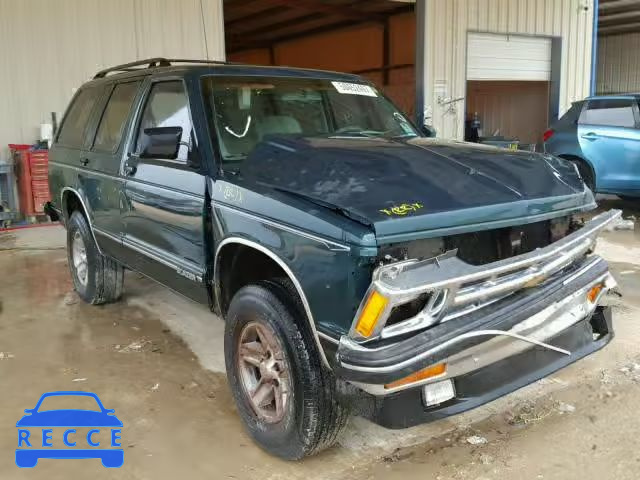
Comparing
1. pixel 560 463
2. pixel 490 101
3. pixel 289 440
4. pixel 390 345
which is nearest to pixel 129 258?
pixel 289 440

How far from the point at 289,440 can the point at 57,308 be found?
3.35m

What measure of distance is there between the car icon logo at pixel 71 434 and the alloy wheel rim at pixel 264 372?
0.70m

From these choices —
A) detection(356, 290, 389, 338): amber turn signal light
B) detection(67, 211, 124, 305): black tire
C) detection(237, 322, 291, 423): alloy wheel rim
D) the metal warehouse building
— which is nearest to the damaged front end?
detection(356, 290, 389, 338): amber turn signal light

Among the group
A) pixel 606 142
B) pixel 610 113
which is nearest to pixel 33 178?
pixel 606 142

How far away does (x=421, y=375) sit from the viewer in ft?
7.87

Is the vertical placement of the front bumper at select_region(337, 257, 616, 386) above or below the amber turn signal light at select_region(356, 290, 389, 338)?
below

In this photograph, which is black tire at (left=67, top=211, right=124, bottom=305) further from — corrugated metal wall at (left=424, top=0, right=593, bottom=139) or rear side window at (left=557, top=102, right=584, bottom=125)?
corrugated metal wall at (left=424, top=0, right=593, bottom=139)

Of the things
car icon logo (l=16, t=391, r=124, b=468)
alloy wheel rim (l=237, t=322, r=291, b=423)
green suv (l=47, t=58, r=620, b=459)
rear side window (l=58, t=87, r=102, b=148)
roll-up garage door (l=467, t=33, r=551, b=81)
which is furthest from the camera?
roll-up garage door (l=467, t=33, r=551, b=81)

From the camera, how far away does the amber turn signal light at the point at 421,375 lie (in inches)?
92.7

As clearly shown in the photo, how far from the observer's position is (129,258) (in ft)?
14.4

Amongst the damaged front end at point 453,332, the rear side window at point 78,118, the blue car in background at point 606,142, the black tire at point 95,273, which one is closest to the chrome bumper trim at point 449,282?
the damaged front end at point 453,332

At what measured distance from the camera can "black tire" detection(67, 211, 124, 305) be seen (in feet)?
16.9

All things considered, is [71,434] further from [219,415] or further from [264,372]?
[264,372]

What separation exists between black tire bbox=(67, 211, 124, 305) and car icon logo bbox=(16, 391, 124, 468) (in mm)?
1704
